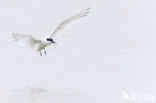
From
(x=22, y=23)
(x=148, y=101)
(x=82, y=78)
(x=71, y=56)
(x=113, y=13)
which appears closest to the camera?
(x=148, y=101)

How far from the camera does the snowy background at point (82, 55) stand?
1110cm

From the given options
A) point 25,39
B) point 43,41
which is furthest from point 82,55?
point 25,39

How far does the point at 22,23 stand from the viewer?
1761cm

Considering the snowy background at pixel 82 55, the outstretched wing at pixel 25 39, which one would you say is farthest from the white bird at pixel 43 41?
the snowy background at pixel 82 55

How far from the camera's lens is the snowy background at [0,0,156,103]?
11102mm

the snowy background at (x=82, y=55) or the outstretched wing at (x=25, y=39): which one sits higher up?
the outstretched wing at (x=25, y=39)

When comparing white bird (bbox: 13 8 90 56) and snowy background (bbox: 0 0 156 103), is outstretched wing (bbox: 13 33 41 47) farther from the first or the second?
snowy background (bbox: 0 0 156 103)

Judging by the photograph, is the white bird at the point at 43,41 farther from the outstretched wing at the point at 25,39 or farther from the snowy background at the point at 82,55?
the snowy background at the point at 82,55

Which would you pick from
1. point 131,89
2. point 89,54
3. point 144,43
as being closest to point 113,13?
point 144,43

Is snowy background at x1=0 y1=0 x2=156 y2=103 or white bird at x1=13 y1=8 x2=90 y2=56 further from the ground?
white bird at x1=13 y1=8 x2=90 y2=56

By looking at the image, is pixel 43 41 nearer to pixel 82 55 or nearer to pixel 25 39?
pixel 25 39

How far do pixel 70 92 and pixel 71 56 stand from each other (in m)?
2.64

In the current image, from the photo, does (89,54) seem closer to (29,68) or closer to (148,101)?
(29,68)

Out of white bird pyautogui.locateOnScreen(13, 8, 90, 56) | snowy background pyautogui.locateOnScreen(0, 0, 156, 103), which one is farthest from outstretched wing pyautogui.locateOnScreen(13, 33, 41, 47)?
snowy background pyautogui.locateOnScreen(0, 0, 156, 103)
